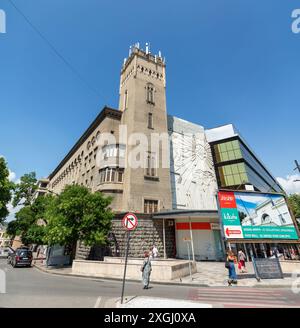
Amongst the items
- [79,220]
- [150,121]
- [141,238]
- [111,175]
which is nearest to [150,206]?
[141,238]

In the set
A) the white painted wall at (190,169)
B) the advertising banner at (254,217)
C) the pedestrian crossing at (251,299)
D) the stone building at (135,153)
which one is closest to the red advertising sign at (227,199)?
the advertising banner at (254,217)

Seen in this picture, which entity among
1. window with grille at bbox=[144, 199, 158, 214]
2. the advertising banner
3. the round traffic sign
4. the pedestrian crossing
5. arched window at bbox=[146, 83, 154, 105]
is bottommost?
the pedestrian crossing

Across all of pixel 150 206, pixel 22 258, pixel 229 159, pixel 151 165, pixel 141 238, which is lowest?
pixel 22 258

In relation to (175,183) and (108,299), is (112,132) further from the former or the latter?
(108,299)

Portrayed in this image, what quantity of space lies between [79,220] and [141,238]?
7.32 meters

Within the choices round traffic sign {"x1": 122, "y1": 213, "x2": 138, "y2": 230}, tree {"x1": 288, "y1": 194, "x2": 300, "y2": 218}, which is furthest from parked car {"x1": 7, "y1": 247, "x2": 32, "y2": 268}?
tree {"x1": 288, "y1": 194, "x2": 300, "y2": 218}

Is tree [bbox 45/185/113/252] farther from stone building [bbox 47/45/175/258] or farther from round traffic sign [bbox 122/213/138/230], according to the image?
round traffic sign [bbox 122/213/138/230]

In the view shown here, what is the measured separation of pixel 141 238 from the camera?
2362 centimetres

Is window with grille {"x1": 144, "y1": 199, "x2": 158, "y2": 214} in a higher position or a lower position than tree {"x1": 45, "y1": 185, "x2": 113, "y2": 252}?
higher

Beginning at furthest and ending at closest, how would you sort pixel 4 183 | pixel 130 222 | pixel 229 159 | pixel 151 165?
1. pixel 229 159
2. pixel 4 183
3. pixel 151 165
4. pixel 130 222

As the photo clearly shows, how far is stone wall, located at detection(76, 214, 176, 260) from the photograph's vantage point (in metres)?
22.9

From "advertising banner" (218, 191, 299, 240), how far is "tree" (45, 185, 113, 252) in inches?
456

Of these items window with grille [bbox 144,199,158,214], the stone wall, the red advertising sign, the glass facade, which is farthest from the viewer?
the glass facade

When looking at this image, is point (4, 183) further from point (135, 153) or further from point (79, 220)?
point (135, 153)
